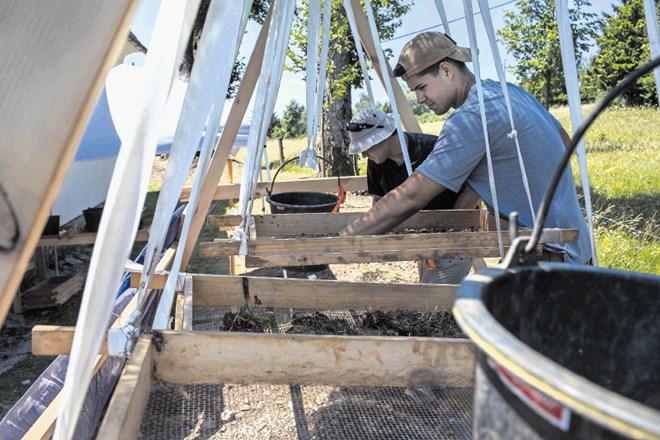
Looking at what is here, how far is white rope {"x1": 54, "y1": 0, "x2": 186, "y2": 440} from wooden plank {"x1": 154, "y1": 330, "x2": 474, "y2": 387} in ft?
0.85

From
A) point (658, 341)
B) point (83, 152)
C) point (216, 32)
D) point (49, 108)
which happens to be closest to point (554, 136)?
point (216, 32)

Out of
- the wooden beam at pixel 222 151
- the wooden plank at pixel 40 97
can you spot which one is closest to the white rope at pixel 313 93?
the wooden beam at pixel 222 151

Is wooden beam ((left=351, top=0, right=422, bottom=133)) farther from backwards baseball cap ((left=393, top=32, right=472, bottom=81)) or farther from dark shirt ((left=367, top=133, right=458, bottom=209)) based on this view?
backwards baseball cap ((left=393, top=32, right=472, bottom=81))

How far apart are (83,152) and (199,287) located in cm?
341

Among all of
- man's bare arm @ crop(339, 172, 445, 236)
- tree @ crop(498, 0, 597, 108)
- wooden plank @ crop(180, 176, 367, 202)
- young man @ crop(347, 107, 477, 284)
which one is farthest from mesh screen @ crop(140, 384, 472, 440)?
tree @ crop(498, 0, 597, 108)

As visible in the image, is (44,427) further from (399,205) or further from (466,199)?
(466,199)

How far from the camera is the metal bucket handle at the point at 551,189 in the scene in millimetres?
754

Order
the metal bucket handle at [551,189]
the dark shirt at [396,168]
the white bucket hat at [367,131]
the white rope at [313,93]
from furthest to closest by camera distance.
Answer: the white rope at [313,93]
the dark shirt at [396,168]
the white bucket hat at [367,131]
the metal bucket handle at [551,189]

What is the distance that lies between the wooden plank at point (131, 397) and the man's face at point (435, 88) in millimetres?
1760

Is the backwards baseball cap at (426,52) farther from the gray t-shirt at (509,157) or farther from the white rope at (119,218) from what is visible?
the white rope at (119,218)

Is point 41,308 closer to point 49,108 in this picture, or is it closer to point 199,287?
point 199,287

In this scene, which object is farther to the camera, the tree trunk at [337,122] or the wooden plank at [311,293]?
the tree trunk at [337,122]

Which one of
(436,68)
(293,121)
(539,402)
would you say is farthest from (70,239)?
(293,121)

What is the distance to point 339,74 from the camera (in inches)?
362
